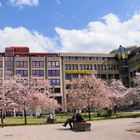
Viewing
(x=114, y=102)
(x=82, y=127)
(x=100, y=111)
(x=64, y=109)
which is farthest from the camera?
(x=64, y=109)

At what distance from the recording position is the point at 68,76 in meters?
134

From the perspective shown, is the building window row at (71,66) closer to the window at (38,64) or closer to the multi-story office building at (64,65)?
the multi-story office building at (64,65)

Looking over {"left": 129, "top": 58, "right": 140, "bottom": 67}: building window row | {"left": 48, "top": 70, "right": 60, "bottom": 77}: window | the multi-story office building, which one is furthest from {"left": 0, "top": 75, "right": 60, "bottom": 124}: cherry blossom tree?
{"left": 129, "top": 58, "right": 140, "bottom": 67}: building window row

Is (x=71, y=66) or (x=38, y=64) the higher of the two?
(x=38, y=64)

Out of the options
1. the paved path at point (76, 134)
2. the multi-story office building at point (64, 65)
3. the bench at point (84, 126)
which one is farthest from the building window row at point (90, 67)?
the bench at point (84, 126)

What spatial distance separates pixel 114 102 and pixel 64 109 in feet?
166

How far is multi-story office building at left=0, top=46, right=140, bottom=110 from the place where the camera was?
422 feet

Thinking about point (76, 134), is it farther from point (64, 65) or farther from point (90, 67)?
point (90, 67)

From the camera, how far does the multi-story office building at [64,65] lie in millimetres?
128625

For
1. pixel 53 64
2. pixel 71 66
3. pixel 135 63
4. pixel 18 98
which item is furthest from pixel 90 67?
pixel 18 98

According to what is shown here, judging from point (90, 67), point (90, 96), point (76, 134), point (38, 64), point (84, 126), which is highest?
point (38, 64)

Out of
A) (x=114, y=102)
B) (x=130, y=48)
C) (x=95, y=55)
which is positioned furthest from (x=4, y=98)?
(x=130, y=48)

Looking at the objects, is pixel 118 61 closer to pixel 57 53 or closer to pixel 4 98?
pixel 57 53

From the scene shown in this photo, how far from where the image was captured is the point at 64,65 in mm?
133375
